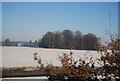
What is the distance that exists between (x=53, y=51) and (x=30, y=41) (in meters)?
1.04

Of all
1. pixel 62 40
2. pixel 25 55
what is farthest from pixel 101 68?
pixel 62 40

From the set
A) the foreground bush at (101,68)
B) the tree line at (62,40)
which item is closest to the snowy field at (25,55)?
the tree line at (62,40)

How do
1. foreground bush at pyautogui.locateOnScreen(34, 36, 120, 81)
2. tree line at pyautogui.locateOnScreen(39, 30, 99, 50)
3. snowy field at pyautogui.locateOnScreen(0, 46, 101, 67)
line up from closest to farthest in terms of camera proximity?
foreground bush at pyautogui.locateOnScreen(34, 36, 120, 81), snowy field at pyautogui.locateOnScreen(0, 46, 101, 67), tree line at pyautogui.locateOnScreen(39, 30, 99, 50)

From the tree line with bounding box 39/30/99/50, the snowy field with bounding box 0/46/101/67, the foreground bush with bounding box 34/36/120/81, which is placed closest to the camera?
the foreground bush with bounding box 34/36/120/81

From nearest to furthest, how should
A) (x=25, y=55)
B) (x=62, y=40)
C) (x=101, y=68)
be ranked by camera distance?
(x=101, y=68), (x=25, y=55), (x=62, y=40)

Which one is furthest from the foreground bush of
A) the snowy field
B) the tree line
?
the tree line

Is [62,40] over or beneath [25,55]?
over

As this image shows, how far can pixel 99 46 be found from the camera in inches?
99.7

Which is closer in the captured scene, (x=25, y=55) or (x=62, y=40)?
(x=25, y=55)

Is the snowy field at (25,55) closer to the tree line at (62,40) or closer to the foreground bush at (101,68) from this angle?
the tree line at (62,40)

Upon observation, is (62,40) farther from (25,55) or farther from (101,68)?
(101,68)

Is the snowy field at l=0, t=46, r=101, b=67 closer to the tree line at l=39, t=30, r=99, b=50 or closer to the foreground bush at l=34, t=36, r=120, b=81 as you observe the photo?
the tree line at l=39, t=30, r=99, b=50

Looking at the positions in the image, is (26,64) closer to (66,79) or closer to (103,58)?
(66,79)

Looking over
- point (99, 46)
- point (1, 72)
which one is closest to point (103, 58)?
point (99, 46)
